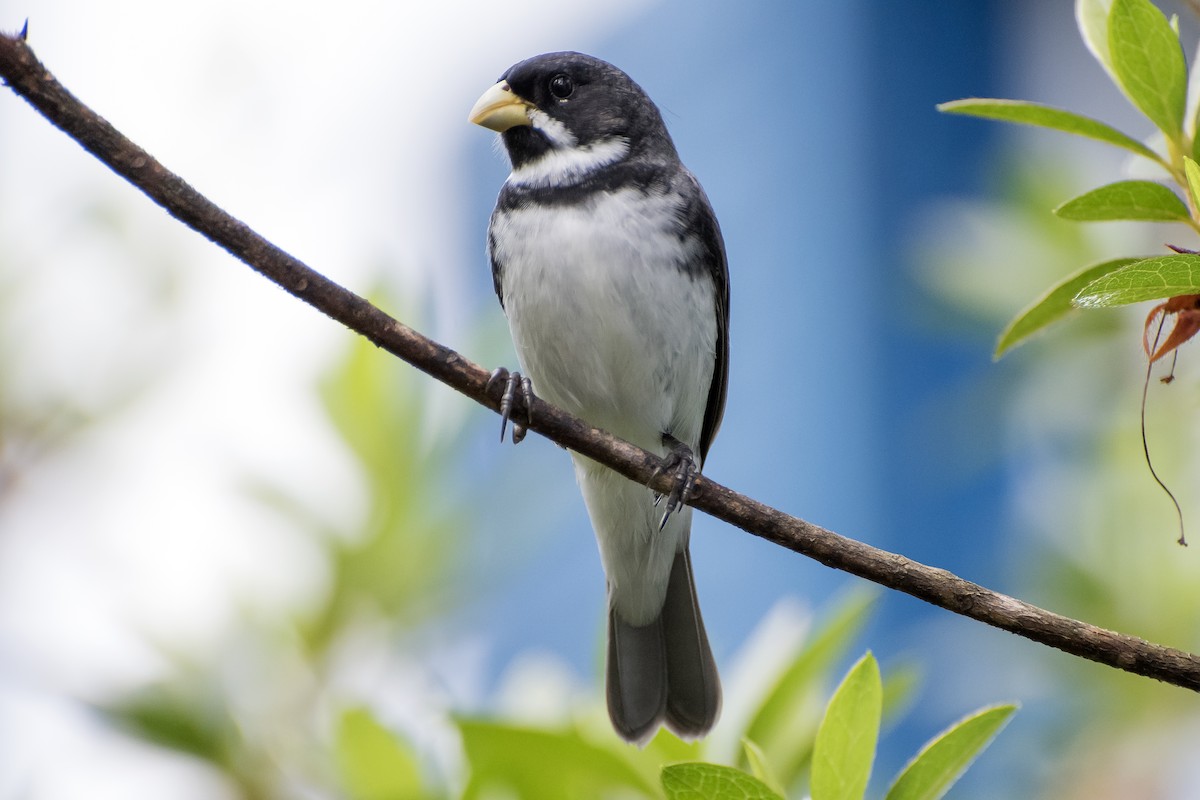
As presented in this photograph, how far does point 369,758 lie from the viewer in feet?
5.51

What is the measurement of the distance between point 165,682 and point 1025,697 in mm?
1377

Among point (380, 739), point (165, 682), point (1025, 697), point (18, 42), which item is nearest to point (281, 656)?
point (165, 682)

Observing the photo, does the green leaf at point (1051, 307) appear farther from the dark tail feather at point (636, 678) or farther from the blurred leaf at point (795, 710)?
the dark tail feather at point (636, 678)

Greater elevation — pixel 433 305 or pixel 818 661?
pixel 433 305

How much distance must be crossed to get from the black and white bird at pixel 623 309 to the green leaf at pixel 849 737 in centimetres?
122

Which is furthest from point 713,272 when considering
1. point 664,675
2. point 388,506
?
point 388,506

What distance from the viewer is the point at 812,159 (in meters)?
5.73

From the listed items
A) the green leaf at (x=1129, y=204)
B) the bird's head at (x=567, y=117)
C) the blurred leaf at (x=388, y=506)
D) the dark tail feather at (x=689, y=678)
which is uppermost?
the bird's head at (x=567, y=117)

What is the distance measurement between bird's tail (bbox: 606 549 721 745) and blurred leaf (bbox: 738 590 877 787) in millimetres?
774

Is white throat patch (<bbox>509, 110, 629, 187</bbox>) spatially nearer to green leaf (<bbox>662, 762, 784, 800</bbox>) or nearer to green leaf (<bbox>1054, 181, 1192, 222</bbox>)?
green leaf (<bbox>1054, 181, 1192, 222</bbox>)

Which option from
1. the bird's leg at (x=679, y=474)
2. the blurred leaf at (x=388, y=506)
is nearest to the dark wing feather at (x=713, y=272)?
the bird's leg at (x=679, y=474)

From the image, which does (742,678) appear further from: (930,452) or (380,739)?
(930,452)

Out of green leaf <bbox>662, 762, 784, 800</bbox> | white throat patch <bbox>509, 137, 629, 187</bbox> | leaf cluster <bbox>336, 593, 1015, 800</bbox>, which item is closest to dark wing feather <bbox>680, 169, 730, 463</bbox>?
white throat patch <bbox>509, 137, 629, 187</bbox>

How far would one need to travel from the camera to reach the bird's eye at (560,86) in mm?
3047
